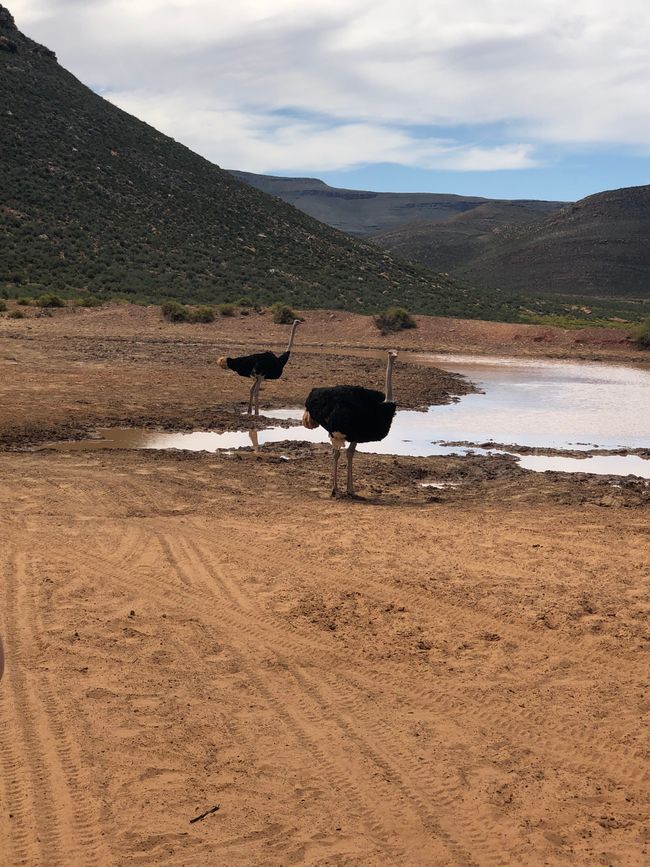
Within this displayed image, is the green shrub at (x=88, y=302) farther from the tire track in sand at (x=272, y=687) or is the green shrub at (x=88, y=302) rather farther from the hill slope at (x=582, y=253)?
the hill slope at (x=582, y=253)

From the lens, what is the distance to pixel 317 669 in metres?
6.99

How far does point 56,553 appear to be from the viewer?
30.2 feet

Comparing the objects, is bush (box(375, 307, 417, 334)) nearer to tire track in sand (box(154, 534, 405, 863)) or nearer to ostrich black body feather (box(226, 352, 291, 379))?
ostrich black body feather (box(226, 352, 291, 379))

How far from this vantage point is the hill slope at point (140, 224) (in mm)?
51250

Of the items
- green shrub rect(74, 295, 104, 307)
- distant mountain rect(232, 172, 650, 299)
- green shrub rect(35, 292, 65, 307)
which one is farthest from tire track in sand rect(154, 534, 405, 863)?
distant mountain rect(232, 172, 650, 299)

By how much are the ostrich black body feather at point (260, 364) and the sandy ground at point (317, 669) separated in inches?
199

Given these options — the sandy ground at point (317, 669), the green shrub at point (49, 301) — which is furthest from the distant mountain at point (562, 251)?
the sandy ground at point (317, 669)

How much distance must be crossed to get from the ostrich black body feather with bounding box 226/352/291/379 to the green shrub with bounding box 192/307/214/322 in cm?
2242

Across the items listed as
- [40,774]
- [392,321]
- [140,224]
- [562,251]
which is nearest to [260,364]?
[40,774]

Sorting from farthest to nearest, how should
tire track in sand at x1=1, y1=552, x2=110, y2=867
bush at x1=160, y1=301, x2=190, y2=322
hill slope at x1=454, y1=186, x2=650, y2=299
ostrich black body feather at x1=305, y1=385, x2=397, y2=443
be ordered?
hill slope at x1=454, y1=186, x2=650, y2=299 < bush at x1=160, y1=301, x2=190, y2=322 < ostrich black body feather at x1=305, y1=385, x2=397, y2=443 < tire track in sand at x1=1, y1=552, x2=110, y2=867

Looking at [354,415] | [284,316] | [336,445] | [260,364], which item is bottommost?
[336,445]

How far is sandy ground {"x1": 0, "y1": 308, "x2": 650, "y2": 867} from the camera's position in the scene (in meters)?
5.05

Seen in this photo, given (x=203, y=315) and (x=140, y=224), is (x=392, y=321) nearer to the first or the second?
(x=203, y=315)

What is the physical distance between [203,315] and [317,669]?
3475 cm
